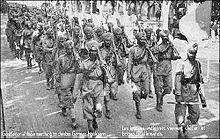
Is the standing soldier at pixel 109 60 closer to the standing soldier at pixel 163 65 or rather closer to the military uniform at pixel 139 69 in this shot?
the military uniform at pixel 139 69

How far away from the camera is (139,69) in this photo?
7734 mm

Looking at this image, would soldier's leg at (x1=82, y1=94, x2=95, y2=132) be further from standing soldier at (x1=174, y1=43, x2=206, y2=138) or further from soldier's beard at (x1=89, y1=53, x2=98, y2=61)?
standing soldier at (x1=174, y1=43, x2=206, y2=138)

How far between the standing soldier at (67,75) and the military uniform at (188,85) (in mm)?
2203

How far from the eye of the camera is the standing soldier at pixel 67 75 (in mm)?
7297

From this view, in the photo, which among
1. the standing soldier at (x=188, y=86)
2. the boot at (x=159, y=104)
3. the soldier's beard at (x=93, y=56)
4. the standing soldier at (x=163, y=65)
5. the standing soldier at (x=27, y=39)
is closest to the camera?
the standing soldier at (x=188, y=86)

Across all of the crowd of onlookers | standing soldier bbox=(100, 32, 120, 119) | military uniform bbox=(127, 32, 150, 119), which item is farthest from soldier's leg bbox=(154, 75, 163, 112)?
the crowd of onlookers

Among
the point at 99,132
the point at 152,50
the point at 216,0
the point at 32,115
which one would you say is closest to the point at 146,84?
the point at 152,50

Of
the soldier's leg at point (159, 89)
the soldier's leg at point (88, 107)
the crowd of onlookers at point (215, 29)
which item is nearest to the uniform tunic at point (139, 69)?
the soldier's leg at point (159, 89)

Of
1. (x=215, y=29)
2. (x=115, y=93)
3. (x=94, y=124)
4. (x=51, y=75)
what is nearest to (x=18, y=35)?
(x=51, y=75)

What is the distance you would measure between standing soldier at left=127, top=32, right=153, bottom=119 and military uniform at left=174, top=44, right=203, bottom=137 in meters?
1.48

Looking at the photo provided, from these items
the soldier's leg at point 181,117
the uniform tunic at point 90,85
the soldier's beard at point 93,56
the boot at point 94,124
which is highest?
the soldier's beard at point 93,56

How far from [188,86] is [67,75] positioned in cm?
257

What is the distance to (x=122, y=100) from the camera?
9.30 metres

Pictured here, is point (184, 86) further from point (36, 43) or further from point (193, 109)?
point (36, 43)
